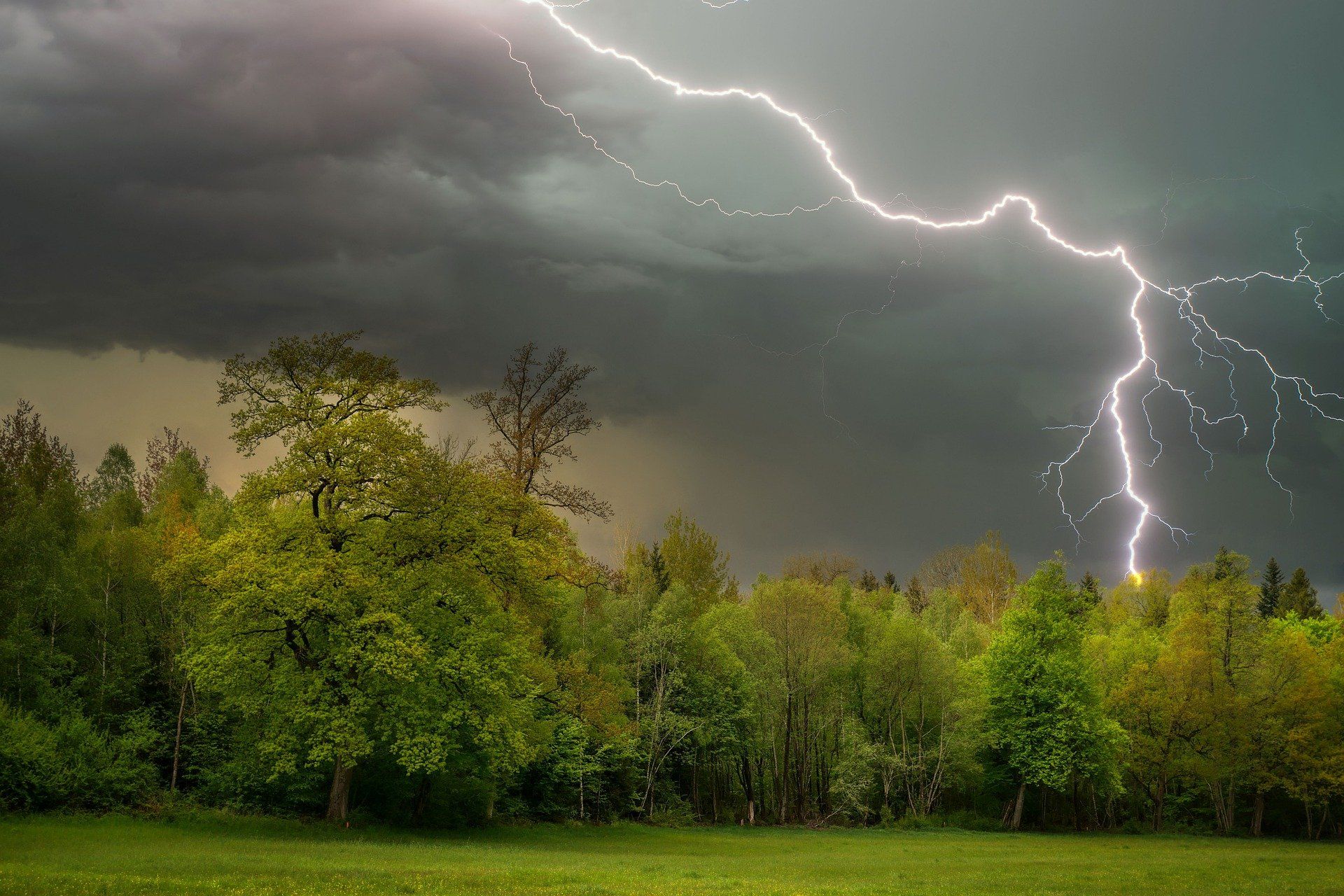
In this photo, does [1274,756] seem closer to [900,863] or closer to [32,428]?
[900,863]

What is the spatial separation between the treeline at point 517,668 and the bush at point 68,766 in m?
0.12

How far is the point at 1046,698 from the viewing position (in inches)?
2297

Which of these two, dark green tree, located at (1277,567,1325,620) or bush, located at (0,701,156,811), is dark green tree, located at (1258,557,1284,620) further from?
bush, located at (0,701,156,811)

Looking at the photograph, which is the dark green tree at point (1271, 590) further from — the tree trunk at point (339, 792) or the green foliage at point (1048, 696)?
the tree trunk at point (339, 792)

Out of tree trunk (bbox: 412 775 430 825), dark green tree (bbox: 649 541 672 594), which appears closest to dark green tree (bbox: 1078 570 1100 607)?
dark green tree (bbox: 649 541 672 594)

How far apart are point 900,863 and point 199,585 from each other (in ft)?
89.6

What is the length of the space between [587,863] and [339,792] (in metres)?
11.2

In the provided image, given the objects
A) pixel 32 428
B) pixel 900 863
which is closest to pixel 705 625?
pixel 900 863

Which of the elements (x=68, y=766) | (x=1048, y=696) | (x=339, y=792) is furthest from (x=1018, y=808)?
(x=68, y=766)

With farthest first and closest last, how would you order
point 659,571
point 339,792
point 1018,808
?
1. point 659,571
2. point 1018,808
3. point 339,792

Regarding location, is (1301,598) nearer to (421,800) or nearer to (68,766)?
(421,800)

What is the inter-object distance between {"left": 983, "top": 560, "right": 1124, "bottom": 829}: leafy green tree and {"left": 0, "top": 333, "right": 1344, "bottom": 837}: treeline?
208mm

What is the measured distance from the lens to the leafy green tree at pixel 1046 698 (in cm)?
5716

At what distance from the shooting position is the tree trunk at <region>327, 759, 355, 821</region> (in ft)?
116
